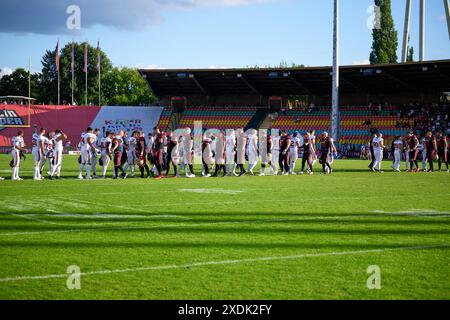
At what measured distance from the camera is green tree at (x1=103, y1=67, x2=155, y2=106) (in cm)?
10250

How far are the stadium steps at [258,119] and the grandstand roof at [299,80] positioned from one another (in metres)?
2.15

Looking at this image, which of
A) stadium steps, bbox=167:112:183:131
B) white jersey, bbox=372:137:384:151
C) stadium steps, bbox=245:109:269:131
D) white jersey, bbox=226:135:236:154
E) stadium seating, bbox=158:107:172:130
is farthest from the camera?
stadium steps, bbox=167:112:183:131

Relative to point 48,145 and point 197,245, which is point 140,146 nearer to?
point 48,145

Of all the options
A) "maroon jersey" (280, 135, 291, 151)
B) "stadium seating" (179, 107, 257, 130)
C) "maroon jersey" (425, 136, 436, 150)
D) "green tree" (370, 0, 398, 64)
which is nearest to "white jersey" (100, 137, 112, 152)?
"maroon jersey" (280, 135, 291, 151)

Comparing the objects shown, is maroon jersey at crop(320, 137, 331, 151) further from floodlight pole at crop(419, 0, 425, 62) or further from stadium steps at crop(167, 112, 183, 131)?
stadium steps at crop(167, 112, 183, 131)

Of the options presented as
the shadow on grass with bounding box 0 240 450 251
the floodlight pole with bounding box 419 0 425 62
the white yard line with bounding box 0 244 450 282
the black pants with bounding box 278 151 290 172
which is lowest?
the white yard line with bounding box 0 244 450 282

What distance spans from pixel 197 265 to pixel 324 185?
12.8 meters

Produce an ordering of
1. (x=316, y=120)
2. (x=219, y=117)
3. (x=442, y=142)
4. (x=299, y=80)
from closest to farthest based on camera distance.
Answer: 1. (x=442, y=142)
2. (x=316, y=120)
3. (x=299, y=80)
4. (x=219, y=117)

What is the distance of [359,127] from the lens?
50219 mm

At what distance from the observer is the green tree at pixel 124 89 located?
336 ft

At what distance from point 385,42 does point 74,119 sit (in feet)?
126

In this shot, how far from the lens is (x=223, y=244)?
9344mm

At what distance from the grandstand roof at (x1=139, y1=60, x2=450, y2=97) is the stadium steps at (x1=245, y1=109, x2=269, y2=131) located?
7.06 feet

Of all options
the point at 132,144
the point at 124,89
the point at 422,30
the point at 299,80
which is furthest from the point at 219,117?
the point at 124,89
